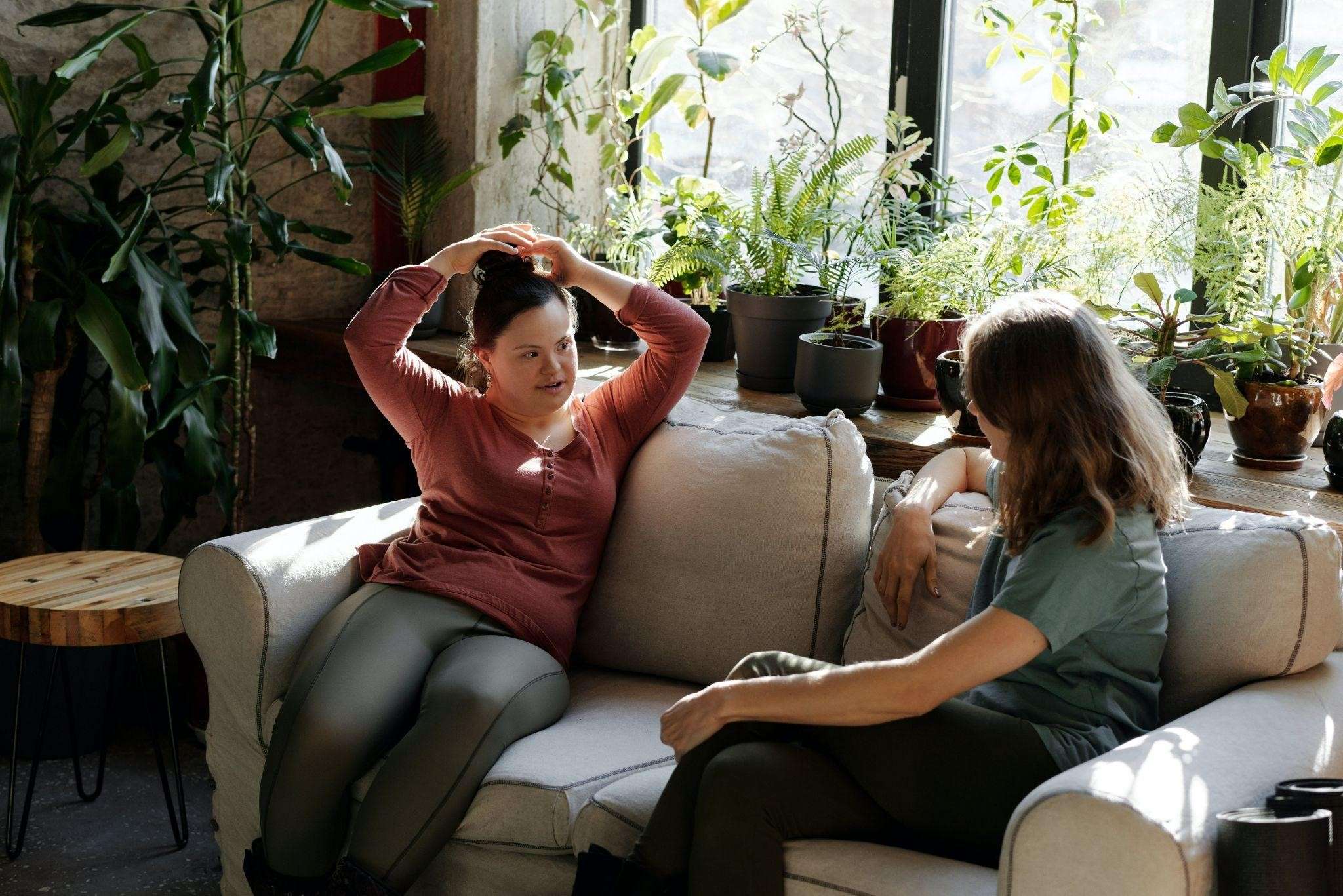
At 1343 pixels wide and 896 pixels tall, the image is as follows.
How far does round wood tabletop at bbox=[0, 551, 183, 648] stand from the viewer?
2.37 meters

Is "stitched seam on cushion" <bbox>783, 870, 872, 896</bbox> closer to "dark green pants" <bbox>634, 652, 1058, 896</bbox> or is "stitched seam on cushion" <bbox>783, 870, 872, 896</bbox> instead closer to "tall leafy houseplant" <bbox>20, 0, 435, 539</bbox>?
"dark green pants" <bbox>634, 652, 1058, 896</bbox>

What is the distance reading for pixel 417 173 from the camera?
3479mm

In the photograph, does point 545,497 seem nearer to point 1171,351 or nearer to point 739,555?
point 739,555

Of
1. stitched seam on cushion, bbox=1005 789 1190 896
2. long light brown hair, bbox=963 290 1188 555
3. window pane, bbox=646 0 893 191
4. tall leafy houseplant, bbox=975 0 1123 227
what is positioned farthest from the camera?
window pane, bbox=646 0 893 191

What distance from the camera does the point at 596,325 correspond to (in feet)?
11.1

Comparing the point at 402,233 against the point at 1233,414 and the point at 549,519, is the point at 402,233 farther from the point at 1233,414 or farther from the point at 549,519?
the point at 1233,414

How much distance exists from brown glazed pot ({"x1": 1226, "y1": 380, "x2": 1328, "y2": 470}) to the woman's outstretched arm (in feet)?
4.38

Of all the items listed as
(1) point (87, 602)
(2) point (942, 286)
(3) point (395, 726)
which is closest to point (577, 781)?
(3) point (395, 726)

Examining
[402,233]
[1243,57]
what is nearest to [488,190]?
[402,233]

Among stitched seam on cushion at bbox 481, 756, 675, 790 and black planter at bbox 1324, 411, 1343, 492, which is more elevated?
black planter at bbox 1324, 411, 1343, 492

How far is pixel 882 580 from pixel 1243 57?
1.36m

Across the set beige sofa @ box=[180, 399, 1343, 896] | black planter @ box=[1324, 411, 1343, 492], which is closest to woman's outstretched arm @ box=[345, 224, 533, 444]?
beige sofa @ box=[180, 399, 1343, 896]

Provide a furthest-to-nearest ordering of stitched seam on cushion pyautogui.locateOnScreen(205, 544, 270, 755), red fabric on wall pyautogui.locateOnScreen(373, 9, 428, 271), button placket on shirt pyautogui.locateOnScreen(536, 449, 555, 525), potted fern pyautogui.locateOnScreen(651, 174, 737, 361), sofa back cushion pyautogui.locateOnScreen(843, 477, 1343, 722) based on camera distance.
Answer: red fabric on wall pyautogui.locateOnScreen(373, 9, 428, 271)
potted fern pyautogui.locateOnScreen(651, 174, 737, 361)
button placket on shirt pyautogui.locateOnScreen(536, 449, 555, 525)
stitched seam on cushion pyautogui.locateOnScreen(205, 544, 270, 755)
sofa back cushion pyautogui.locateOnScreen(843, 477, 1343, 722)

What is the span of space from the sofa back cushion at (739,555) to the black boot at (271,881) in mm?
632
